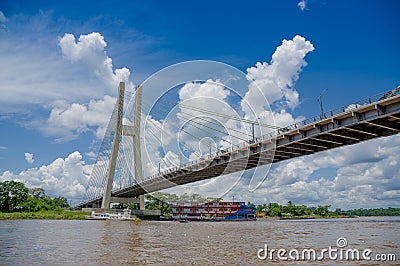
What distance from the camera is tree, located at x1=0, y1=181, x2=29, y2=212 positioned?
72625 mm

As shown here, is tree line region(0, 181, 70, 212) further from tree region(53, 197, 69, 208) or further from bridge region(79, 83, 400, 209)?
tree region(53, 197, 69, 208)

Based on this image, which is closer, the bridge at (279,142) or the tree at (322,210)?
the bridge at (279,142)

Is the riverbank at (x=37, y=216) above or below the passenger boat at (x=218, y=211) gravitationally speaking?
above

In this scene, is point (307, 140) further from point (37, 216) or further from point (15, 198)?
point (15, 198)

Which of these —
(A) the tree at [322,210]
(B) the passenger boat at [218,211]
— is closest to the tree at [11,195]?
(B) the passenger boat at [218,211]

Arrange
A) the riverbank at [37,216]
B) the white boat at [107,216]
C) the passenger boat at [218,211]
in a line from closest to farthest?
1. the riverbank at [37,216]
2. the white boat at [107,216]
3. the passenger boat at [218,211]

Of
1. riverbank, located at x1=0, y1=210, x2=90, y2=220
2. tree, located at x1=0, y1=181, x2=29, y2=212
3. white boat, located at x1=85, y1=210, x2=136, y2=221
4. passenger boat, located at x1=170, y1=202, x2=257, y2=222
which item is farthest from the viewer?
passenger boat, located at x1=170, y1=202, x2=257, y2=222

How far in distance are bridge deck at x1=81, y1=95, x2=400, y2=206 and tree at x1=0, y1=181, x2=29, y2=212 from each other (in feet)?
111

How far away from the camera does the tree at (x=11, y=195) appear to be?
2859 inches

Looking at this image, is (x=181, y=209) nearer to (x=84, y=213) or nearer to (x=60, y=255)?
(x=84, y=213)

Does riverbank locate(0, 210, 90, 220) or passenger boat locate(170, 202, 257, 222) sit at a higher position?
riverbank locate(0, 210, 90, 220)

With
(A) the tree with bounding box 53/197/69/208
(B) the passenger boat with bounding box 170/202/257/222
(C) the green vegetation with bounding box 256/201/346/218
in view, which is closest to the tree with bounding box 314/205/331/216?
(C) the green vegetation with bounding box 256/201/346/218

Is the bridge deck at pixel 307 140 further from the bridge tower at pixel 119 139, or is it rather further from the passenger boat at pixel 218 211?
the passenger boat at pixel 218 211

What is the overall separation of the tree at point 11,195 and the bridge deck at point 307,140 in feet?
111
